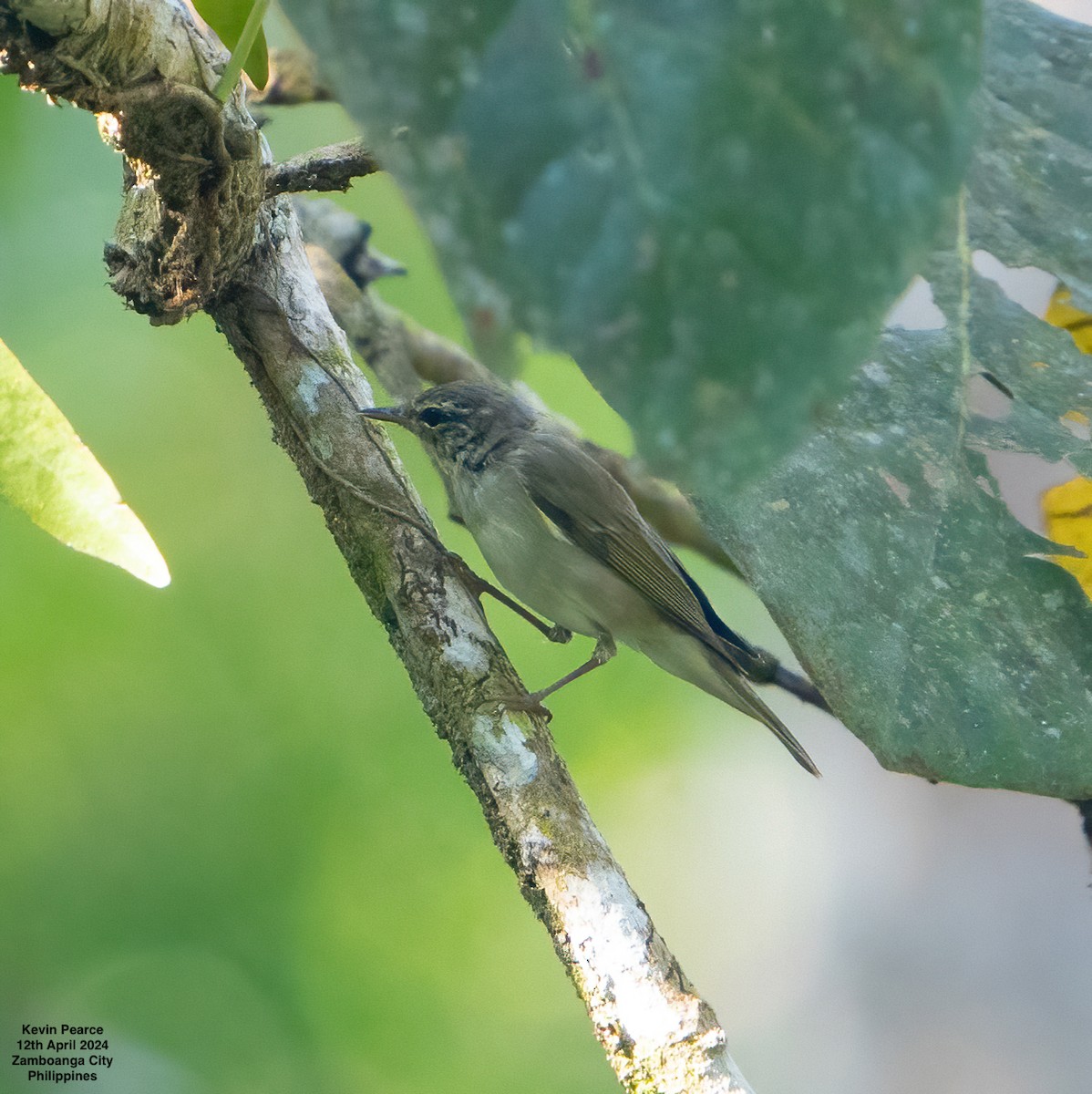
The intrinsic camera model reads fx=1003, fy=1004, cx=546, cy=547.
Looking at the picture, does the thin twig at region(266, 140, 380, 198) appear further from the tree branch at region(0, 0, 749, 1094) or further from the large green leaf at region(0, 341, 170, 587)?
the large green leaf at region(0, 341, 170, 587)

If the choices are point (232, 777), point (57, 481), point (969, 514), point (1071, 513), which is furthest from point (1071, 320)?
point (232, 777)

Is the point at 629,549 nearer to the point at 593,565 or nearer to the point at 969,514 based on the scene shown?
the point at 593,565

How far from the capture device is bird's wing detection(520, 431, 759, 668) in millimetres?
2012

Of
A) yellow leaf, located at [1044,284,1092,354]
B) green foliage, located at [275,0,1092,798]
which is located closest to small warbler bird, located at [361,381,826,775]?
yellow leaf, located at [1044,284,1092,354]

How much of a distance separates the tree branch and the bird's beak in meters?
0.02

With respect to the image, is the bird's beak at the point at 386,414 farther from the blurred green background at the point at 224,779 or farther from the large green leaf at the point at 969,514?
the blurred green background at the point at 224,779

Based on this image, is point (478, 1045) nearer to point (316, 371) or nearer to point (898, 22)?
point (316, 371)

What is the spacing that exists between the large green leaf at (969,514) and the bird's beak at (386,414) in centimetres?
75

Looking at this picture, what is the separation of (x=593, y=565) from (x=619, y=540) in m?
0.07

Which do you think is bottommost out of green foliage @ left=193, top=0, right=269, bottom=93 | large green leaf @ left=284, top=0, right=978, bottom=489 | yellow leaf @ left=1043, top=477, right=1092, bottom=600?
yellow leaf @ left=1043, top=477, right=1092, bottom=600

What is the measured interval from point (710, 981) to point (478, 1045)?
3.58ft

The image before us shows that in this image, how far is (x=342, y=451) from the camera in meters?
1.59

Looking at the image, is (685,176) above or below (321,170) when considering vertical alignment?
above

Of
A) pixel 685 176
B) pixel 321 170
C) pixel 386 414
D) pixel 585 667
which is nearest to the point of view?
pixel 685 176
